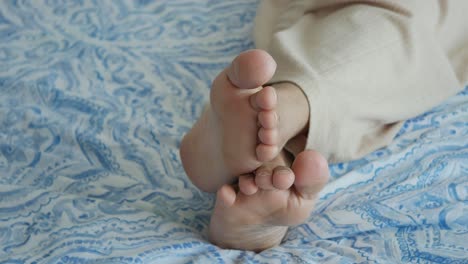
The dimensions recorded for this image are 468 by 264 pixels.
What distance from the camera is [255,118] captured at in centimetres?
67

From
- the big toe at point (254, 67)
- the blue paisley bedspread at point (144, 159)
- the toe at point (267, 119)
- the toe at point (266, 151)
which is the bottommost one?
→ the blue paisley bedspread at point (144, 159)

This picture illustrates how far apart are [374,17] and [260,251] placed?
34cm

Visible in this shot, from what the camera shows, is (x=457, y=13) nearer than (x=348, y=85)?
No

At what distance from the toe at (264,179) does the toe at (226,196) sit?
4 centimetres

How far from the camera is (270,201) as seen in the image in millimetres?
708

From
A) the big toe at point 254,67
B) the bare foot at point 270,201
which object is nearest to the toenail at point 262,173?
the bare foot at point 270,201

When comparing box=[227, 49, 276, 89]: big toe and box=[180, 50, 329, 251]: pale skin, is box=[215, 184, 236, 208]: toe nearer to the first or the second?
box=[180, 50, 329, 251]: pale skin

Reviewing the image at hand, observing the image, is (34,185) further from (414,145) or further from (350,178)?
(414,145)

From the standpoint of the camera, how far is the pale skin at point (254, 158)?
0.66 meters

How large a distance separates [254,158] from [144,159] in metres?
0.29

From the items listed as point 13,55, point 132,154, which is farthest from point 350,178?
point 13,55

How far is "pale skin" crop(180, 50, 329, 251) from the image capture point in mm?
659

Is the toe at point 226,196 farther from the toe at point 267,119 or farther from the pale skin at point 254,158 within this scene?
the toe at point 267,119

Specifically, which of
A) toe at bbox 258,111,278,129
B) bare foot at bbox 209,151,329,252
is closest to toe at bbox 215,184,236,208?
bare foot at bbox 209,151,329,252
